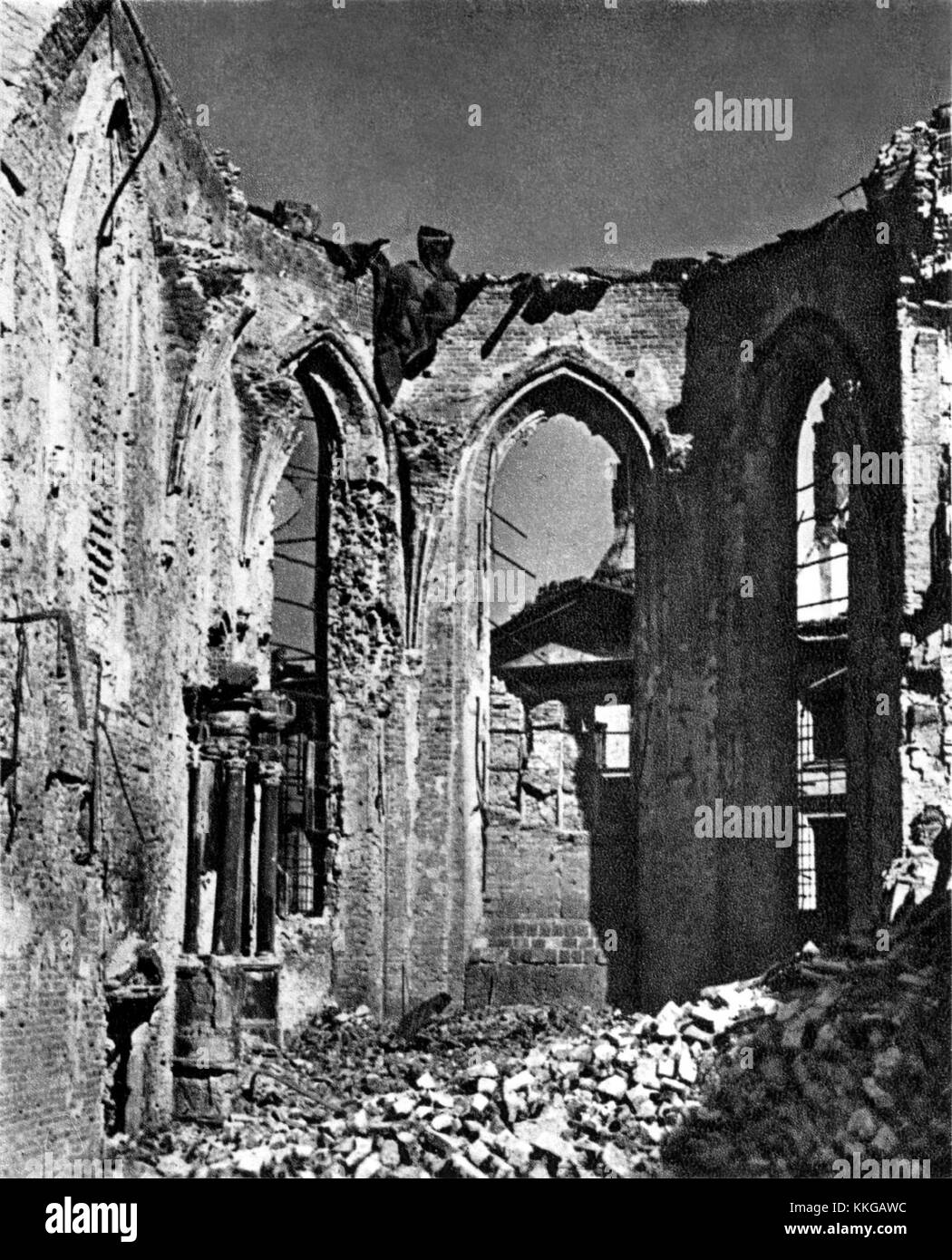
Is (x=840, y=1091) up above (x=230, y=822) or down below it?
below

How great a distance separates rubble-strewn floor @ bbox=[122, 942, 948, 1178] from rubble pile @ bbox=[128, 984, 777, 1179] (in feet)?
0.06

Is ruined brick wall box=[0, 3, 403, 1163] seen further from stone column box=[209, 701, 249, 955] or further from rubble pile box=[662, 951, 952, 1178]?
rubble pile box=[662, 951, 952, 1178]

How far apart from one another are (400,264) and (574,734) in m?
5.09

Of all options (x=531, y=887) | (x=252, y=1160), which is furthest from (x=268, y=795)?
(x=531, y=887)

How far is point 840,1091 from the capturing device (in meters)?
12.7

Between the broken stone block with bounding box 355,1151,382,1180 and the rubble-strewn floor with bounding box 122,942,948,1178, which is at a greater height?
the rubble-strewn floor with bounding box 122,942,948,1178

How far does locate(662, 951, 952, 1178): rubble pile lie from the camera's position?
484 inches

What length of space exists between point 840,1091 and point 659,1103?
1.32 m

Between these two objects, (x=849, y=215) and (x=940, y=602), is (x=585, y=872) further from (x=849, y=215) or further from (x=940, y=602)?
(x=849, y=215)

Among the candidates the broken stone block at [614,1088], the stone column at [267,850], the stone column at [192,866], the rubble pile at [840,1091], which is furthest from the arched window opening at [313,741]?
the rubble pile at [840,1091]

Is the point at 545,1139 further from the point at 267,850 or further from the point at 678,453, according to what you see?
the point at 678,453

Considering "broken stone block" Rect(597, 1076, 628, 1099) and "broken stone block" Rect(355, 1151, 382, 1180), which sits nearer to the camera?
"broken stone block" Rect(355, 1151, 382, 1180)

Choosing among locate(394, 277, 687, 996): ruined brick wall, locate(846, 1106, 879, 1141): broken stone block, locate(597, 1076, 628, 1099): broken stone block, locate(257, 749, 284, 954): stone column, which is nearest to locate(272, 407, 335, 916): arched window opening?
locate(394, 277, 687, 996): ruined brick wall

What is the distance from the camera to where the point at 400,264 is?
61.7 ft
